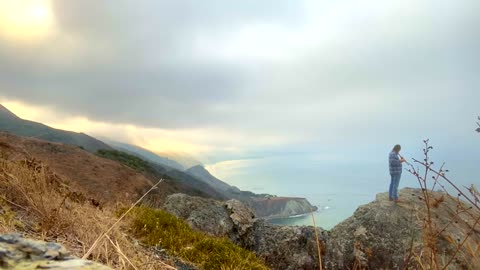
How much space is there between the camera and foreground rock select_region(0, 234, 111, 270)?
1.63 metres

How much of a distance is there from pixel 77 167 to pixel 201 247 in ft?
149

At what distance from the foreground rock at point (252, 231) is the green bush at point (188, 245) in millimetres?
4869

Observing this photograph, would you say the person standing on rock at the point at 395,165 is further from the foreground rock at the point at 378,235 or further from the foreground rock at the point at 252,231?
→ the foreground rock at the point at 252,231

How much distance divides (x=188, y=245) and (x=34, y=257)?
6042mm

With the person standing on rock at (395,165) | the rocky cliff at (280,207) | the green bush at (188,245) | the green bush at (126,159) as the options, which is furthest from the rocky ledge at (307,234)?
the rocky cliff at (280,207)

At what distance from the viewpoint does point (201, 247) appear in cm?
759

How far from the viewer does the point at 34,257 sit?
5.61 ft

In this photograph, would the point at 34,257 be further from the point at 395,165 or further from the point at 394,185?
the point at 394,185

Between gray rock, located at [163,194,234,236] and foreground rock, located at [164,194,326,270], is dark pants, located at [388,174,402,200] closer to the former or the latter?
foreground rock, located at [164,194,326,270]

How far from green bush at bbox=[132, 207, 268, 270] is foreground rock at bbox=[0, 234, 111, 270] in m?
4.71

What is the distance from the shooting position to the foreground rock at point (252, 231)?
13.3m

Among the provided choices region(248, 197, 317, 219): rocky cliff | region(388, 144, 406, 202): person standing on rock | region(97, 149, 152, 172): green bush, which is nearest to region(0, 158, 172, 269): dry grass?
region(388, 144, 406, 202): person standing on rock

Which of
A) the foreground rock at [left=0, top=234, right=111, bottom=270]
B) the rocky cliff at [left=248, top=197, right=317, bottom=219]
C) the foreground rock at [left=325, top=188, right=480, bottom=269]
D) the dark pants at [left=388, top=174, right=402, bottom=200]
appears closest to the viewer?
the foreground rock at [left=0, top=234, right=111, bottom=270]

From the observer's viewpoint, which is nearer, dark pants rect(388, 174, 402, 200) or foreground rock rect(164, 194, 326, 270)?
foreground rock rect(164, 194, 326, 270)
